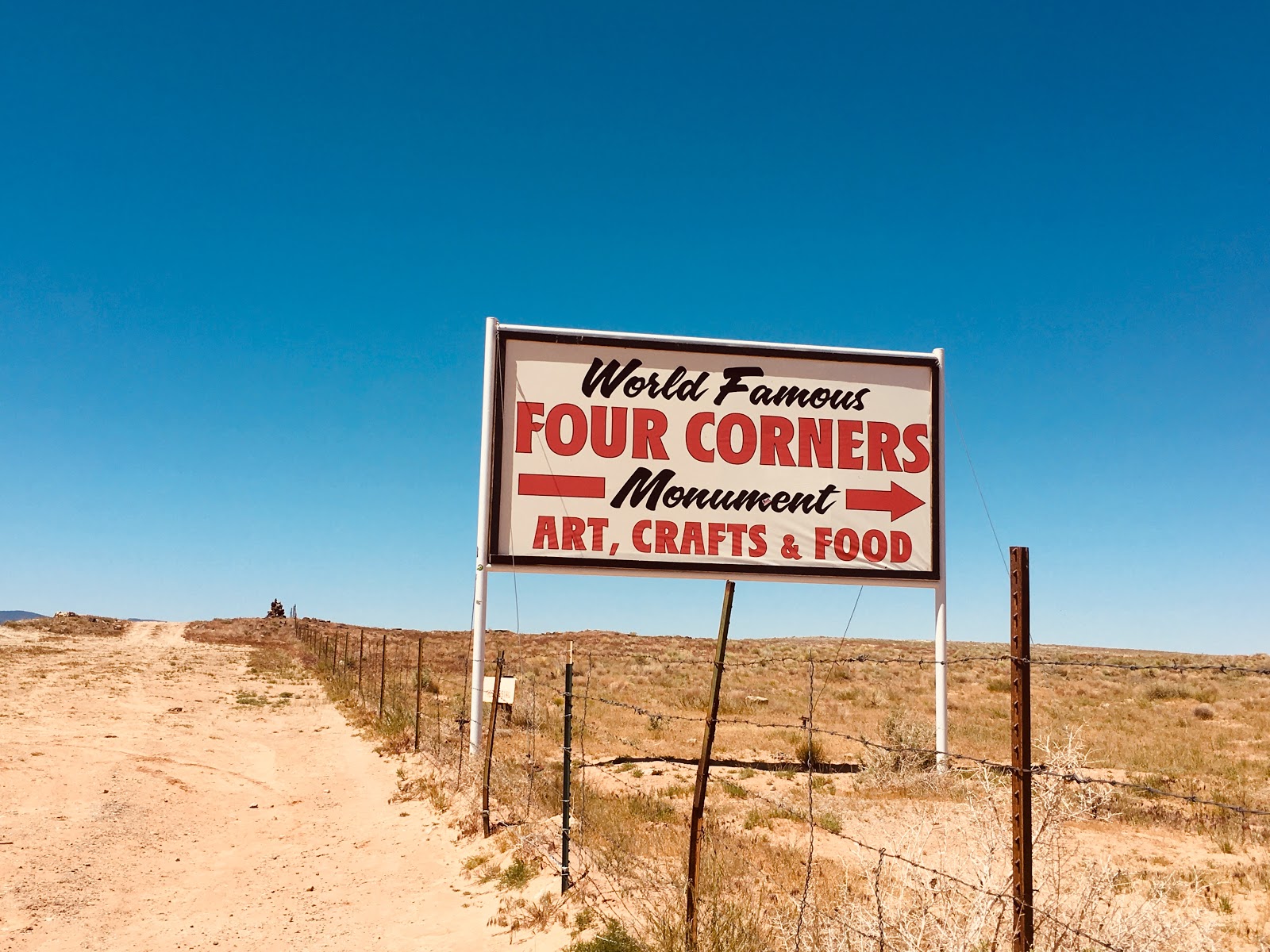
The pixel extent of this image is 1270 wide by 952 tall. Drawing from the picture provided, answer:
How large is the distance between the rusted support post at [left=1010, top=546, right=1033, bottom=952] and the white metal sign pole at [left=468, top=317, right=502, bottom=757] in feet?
33.3

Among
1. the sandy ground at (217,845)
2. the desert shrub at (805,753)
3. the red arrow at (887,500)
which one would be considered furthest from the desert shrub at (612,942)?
the desert shrub at (805,753)

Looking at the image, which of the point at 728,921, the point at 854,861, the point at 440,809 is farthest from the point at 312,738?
the point at 728,921

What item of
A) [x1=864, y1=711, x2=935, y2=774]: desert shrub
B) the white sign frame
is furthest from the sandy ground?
[x1=864, y1=711, x2=935, y2=774]: desert shrub

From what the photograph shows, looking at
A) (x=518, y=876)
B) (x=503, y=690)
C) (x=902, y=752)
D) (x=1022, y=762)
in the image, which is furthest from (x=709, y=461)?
(x=1022, y=762)

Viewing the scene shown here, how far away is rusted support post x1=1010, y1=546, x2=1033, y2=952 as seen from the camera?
464 centimetres

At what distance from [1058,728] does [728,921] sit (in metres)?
16.8

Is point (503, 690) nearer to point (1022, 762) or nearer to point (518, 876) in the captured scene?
point (518, 876)

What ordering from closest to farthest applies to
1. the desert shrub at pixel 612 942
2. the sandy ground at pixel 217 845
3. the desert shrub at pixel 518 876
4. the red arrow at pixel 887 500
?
1. the desert shrub at pixel 612 942
2. the sandy ground at pixel 217 845
3. the desert shrub at pixel 518 876
4. the red arrow at pixel 887 500

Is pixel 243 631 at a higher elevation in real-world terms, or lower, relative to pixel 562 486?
lower

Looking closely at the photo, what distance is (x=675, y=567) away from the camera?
14.9 meters

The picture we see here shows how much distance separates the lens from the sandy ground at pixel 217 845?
308 inches

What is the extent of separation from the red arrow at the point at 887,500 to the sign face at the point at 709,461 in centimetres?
2

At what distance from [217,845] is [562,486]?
7006 mm

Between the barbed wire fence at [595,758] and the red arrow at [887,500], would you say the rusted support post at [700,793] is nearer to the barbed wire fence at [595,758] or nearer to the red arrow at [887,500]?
the barbed wire fence at [595,758]
